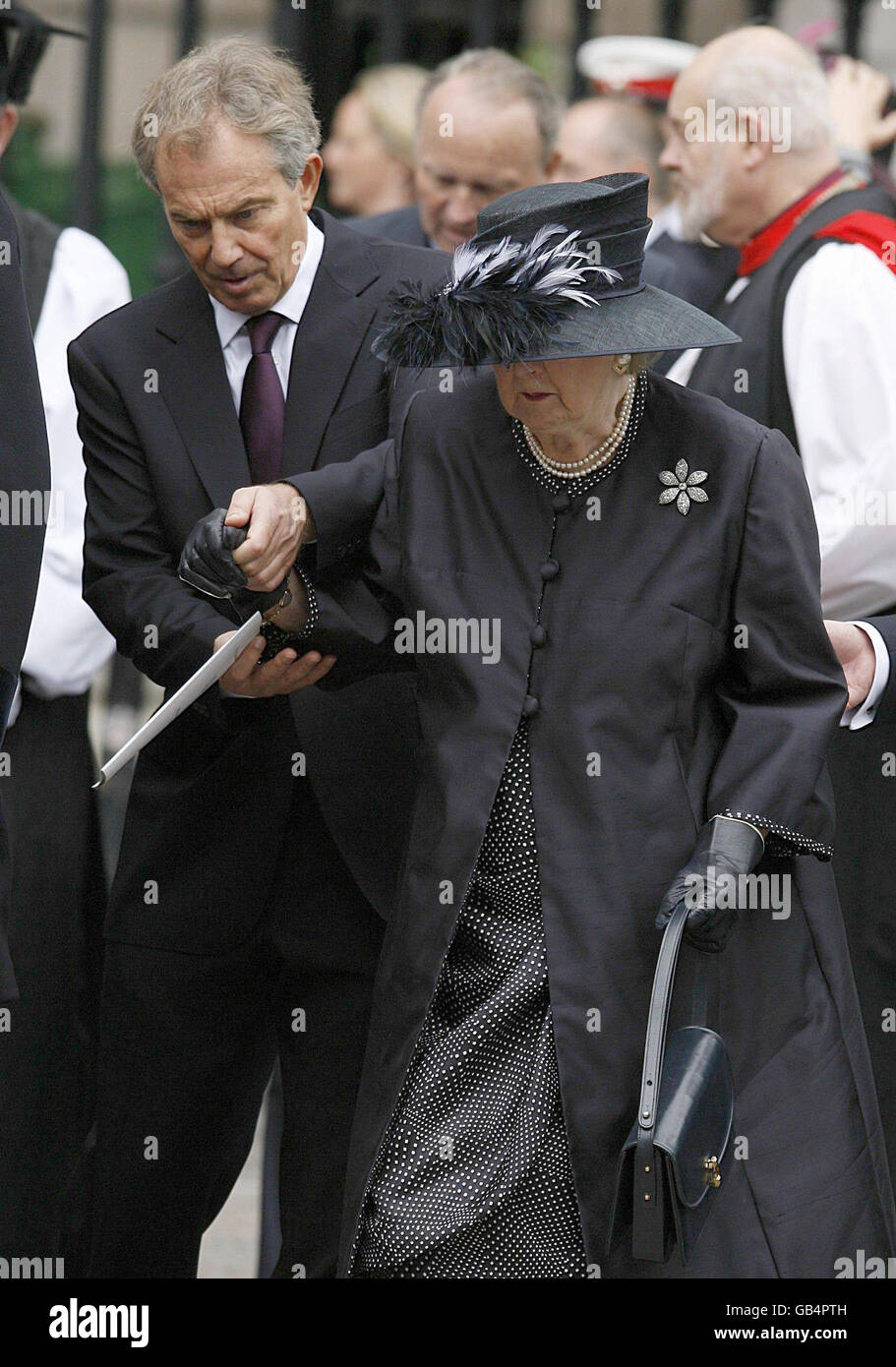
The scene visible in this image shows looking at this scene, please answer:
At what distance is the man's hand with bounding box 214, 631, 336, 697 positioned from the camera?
10.1 ft

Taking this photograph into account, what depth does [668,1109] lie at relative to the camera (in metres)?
2.57

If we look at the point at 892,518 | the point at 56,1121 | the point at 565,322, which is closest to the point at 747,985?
the point at 565,322

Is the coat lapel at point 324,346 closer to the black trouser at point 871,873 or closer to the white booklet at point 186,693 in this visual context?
the white booklet at point 186,693

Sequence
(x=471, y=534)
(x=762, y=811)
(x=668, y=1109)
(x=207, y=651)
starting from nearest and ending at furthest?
1. (x=668, y=1109)
2. (x=762, y=811)
3. (x=471, y=534)
4. (x=207, y=651)

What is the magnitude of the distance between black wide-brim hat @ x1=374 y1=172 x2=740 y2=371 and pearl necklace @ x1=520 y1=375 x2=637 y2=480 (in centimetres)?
13

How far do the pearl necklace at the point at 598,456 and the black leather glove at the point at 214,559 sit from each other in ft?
1.46

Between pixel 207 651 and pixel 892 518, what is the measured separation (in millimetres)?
1372

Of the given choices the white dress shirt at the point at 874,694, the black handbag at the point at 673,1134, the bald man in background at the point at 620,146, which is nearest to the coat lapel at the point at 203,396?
the white dress shirt at the point at 874,694

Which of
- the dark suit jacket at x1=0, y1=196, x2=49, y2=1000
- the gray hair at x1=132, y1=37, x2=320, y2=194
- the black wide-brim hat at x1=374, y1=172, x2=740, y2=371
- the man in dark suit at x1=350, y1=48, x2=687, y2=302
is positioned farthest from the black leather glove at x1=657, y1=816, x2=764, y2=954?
the man in dark suit at x1=350, y1=48, x2=687, y2=302

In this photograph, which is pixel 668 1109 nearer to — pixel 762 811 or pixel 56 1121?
pixel 762 811

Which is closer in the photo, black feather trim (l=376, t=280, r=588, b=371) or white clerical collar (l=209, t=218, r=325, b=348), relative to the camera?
black feather trim (l=376, t=280, r=588, b=371)

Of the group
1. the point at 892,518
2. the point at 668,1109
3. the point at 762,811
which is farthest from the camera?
the point at 892,518

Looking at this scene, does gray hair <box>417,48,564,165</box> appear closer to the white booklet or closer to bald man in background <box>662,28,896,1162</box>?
bald man in background <box>662,28,896,1162</box>
